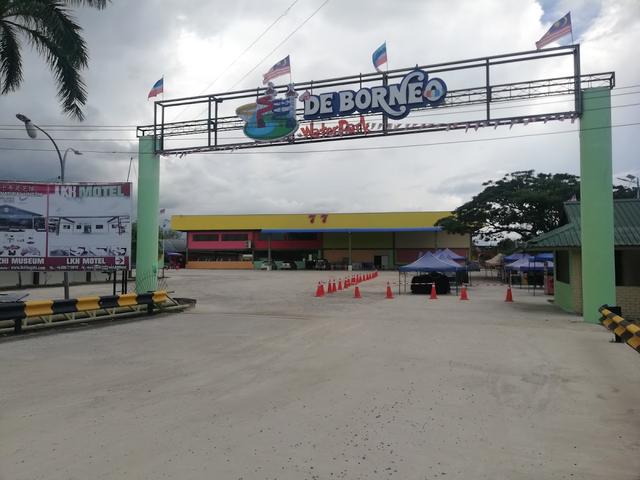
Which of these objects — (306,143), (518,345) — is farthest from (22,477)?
(306,143)

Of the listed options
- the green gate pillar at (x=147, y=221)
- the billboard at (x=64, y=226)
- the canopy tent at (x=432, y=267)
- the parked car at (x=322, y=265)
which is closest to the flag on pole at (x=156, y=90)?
the green gate pillar at (x=147, y=221)

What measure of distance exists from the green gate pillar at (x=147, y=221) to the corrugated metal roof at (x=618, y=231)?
14185 mm

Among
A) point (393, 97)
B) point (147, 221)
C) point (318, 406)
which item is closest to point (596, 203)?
point (393, 97)

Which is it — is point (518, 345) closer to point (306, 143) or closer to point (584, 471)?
point (584, 471)

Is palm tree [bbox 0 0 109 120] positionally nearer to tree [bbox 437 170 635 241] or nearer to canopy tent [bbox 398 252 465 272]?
canopy tent [bbox 398 252 465 272]

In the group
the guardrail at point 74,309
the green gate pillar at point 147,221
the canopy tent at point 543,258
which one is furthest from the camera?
the canopy tent at point 543,258

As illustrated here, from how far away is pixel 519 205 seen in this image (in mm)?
39750

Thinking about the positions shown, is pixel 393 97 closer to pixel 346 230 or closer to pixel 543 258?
pixel 543 258

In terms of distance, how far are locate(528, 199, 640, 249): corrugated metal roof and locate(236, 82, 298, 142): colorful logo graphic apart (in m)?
9.73

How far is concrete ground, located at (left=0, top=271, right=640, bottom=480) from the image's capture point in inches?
168

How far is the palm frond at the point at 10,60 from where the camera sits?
49.0 ft

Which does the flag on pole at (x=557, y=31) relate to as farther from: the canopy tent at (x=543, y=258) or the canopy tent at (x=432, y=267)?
the canopy tent at (x=543, y=258)

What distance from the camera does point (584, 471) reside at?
4.12 m

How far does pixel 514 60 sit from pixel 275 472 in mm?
14983
